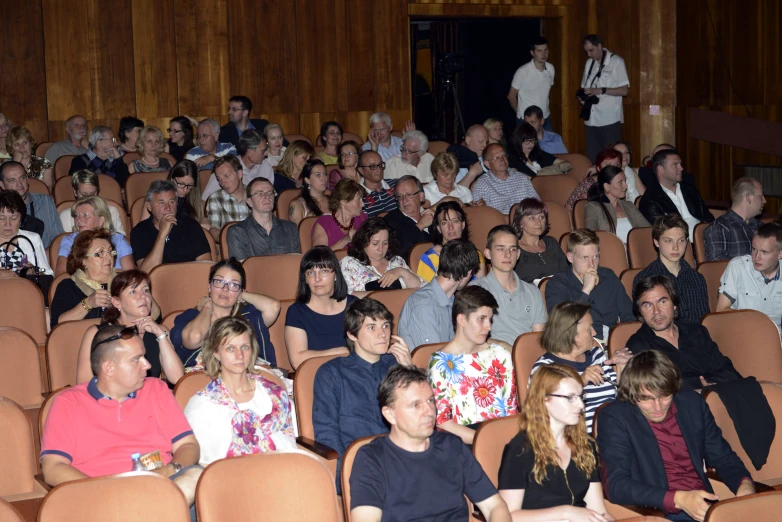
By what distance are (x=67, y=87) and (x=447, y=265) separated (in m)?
5.73

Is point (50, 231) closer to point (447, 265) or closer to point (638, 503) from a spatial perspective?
point (447, 265)

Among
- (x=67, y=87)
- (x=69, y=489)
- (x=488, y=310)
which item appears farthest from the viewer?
(x=67, y=87)

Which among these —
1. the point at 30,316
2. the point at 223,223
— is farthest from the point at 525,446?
the point at 223,223

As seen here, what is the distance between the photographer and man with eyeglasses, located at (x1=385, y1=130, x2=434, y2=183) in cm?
766

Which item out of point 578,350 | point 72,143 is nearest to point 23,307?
point 578,350

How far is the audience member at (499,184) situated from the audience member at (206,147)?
7.10ft

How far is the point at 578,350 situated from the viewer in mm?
3717

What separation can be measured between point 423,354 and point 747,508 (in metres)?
1.51

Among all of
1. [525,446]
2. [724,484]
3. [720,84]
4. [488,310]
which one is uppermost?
[720,84]

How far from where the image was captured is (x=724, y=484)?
3.35m

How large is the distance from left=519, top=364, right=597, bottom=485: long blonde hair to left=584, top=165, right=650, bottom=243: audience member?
3288 mm

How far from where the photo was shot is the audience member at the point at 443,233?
5.18m

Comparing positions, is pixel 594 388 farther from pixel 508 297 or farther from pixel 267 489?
pixel 267 489

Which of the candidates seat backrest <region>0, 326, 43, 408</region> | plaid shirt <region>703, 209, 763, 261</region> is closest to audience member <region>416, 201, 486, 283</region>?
plaid shirt <region>703, 209, 763, 261</region>
